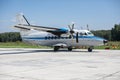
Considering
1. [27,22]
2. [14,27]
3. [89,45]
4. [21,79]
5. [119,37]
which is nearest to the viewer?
[21,79]

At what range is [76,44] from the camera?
1328 inches

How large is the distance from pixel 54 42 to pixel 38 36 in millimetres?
2739

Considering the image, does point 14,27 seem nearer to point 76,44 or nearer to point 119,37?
point 76,44

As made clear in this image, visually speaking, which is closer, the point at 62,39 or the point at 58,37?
the point at 62,39

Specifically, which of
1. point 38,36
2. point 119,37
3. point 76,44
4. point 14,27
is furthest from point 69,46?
point 119,37

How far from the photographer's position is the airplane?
32378 millimetres

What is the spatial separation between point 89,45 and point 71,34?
9.41ft

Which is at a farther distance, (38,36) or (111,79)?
(38,36)

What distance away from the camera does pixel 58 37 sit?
115ft

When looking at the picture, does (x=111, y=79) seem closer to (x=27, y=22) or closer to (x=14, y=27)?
(x=14, y=27)

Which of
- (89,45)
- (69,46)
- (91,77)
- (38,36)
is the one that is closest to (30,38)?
(38,36)

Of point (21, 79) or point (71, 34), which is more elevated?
→ point (71, 34)

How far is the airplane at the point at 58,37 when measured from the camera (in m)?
32.4

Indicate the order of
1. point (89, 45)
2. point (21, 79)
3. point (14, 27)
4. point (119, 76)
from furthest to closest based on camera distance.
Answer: point (14, 27), point (89, 45), point (119, 76), point (21, 79)
